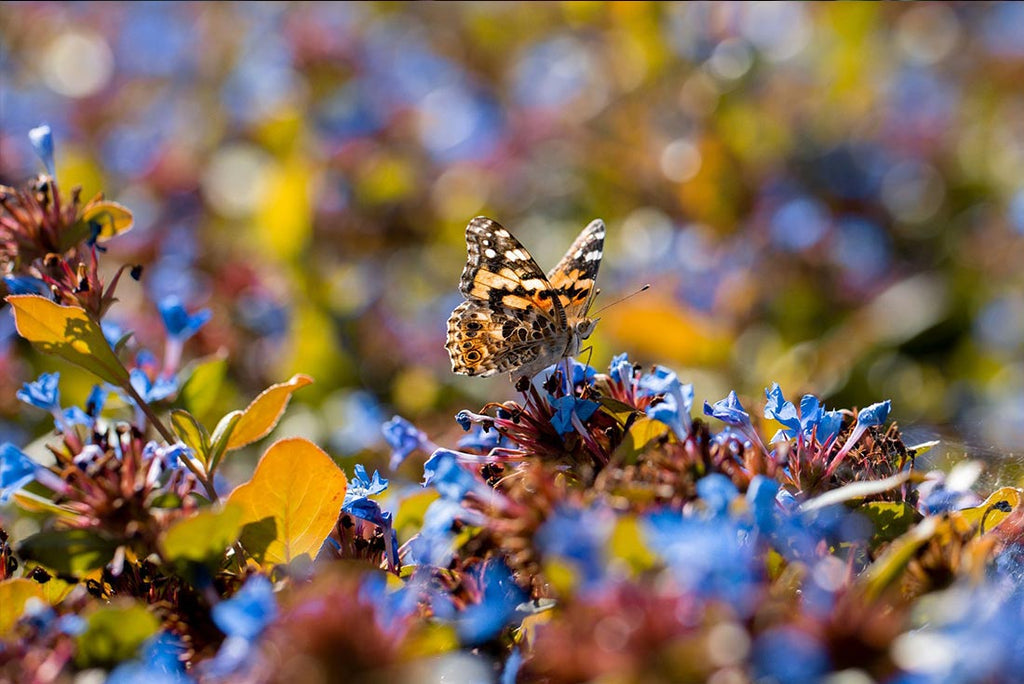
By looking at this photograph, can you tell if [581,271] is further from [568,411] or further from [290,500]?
[290,500]

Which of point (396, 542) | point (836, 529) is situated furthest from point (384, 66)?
point (836, 529)

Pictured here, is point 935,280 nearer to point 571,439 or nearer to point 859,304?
point 859,304

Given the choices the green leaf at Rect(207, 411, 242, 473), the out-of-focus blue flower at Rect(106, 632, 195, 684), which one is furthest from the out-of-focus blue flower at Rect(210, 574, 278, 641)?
the green leaf at Rect(207, 411, 242, 473)

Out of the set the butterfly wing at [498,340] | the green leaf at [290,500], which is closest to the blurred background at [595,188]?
the butterfly wing at [498,340]

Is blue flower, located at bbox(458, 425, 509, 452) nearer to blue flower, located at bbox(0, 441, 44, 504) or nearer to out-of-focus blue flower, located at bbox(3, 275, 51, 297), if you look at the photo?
blue flower, located at bbox(0, 441, 44, 504)

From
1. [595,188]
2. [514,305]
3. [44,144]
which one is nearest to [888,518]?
[514,305]

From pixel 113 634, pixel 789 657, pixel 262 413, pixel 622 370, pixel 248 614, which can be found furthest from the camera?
pixel 262 413
